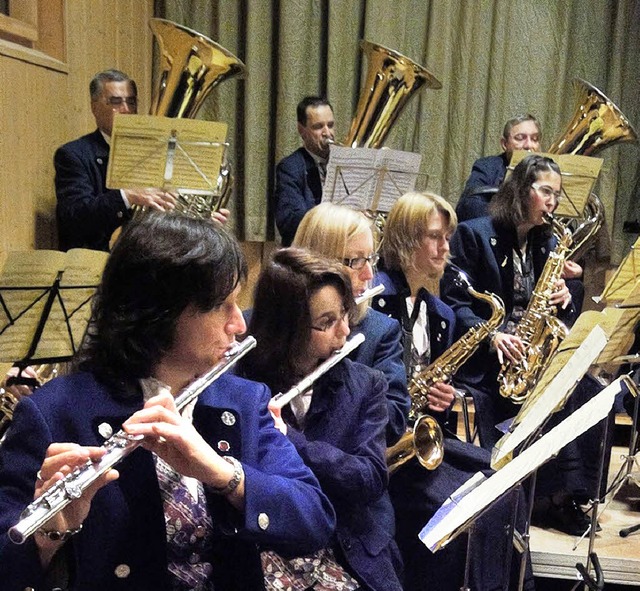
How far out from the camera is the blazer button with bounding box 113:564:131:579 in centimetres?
119

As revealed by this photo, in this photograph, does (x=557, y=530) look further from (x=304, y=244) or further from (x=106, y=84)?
(x=106, y=84)

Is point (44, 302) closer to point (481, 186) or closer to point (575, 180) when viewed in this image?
point (575, 180)

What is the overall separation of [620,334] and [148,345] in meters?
1.57

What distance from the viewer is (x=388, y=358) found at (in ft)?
7.50

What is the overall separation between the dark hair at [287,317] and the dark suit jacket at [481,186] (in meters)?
2.28

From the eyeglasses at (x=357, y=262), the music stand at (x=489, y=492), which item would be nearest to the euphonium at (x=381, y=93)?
the eyeglasses at (x=357, y=262)

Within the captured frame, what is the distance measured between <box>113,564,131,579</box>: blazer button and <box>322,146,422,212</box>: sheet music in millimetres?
2234

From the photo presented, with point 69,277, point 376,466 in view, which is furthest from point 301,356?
point 69,277

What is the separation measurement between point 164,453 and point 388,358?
1.23 metres

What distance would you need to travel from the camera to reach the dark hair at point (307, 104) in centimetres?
418

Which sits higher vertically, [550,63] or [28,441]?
[550,63]

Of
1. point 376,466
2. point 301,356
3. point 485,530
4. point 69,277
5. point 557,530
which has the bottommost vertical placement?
point 557,530

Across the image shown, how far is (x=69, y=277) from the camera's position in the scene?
75.3 inches

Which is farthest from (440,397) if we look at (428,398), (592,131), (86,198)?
(592,131)
